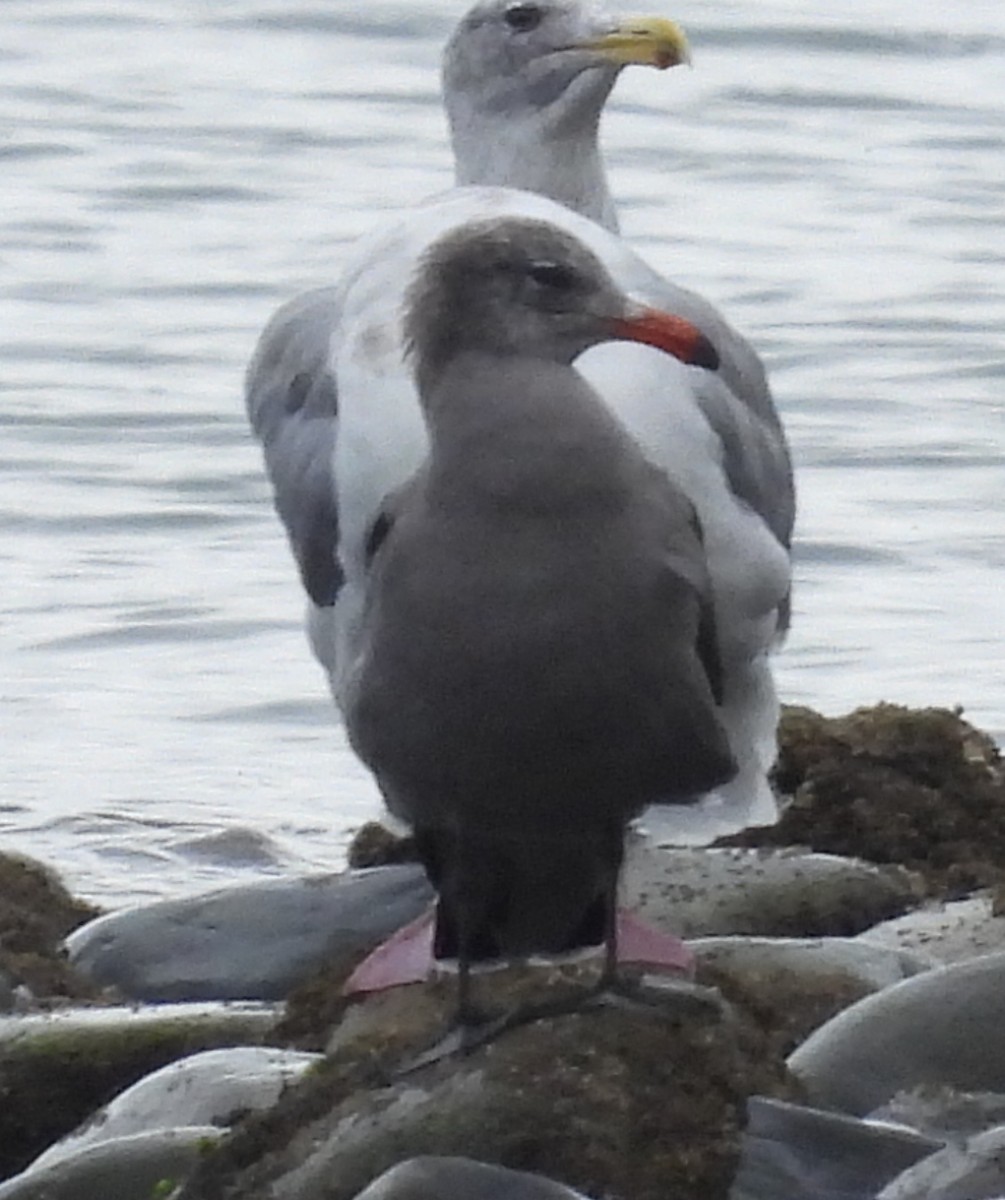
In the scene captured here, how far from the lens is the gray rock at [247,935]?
7.52 metres

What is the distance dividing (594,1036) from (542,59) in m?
4.32

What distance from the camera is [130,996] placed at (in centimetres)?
748

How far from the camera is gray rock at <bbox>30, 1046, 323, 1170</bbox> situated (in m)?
6.20

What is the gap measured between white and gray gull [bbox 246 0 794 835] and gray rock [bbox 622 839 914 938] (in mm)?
369

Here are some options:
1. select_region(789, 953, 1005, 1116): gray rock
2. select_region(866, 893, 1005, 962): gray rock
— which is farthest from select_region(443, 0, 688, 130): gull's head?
select_region(789, 953, 1005, 1116): gray rock

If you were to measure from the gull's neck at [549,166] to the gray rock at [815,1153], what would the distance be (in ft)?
13.6

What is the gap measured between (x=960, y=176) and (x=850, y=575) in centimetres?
642

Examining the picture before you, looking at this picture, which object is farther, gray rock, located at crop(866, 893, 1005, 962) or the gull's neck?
the gull's neck

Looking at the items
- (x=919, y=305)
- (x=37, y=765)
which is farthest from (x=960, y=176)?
(x=37, y=765)

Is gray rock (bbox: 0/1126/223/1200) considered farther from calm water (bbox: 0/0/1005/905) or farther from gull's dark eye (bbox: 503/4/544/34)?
gull's dark eye (bbox: 503/4/544/34)

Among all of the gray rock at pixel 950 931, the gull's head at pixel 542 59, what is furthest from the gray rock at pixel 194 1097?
the gull's head at pixel 542 59

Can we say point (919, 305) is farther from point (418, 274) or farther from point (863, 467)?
point (418, 274)

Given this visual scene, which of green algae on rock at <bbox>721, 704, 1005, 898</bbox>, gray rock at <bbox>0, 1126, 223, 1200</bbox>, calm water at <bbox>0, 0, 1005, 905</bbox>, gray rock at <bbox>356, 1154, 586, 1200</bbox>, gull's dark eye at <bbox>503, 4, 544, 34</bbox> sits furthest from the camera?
calm water at <bbox>0, 0, 1005, 905</bbox>

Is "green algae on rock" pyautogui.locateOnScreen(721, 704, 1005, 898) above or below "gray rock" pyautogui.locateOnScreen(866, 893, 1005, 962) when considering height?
below
